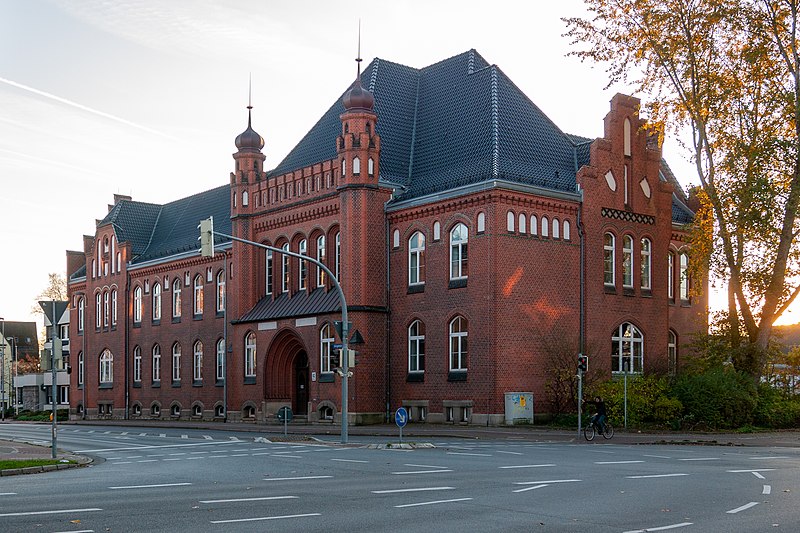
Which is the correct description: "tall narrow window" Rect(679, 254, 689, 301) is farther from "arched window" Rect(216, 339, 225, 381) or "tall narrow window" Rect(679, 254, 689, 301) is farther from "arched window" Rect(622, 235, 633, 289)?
"arched window" Rect(216, 339, 225, 381)

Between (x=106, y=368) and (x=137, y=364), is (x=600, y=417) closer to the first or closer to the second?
(x=137, y=364)

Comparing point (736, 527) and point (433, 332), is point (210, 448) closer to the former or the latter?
point (433, 332)

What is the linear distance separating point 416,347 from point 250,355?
33.4ft

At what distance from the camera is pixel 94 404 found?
218 ft

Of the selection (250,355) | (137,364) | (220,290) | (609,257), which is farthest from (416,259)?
(137,364)

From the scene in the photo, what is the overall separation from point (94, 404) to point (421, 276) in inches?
1327

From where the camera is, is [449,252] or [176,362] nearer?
[449,252]

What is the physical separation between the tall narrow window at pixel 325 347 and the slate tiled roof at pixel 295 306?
789 mm

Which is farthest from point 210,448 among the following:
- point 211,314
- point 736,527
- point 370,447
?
point 211,314

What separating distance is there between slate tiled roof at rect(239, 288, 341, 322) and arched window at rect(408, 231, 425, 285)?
317 centimetres

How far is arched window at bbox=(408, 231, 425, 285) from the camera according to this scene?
4075 centimetres

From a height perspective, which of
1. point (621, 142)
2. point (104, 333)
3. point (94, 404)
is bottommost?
point (94, 404)

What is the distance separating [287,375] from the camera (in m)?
46.3

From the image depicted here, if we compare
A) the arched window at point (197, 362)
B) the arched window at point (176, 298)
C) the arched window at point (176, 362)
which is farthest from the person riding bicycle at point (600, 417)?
the arched window at point (176, 298)
